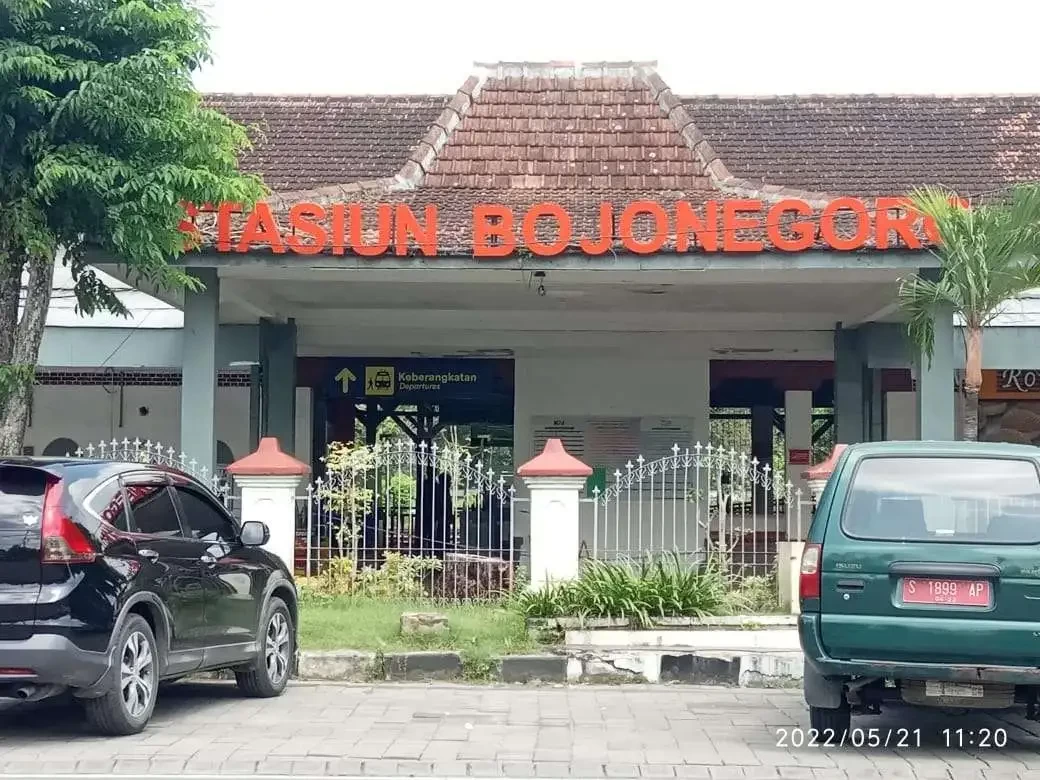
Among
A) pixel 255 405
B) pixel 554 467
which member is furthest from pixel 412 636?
pixel 255 405

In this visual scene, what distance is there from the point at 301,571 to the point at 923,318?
653cm

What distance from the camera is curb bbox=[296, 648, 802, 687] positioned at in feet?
34.0

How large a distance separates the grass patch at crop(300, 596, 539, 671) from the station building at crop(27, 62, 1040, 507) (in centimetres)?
360

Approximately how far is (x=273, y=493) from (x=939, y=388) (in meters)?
6.97

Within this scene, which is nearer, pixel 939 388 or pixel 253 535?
pixel 253 535

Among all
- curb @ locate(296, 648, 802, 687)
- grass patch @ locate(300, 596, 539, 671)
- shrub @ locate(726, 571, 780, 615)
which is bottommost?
curb @ locate(296, 648, 802, 687)

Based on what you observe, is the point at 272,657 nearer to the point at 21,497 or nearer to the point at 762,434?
the point at 21,497

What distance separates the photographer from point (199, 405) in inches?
564

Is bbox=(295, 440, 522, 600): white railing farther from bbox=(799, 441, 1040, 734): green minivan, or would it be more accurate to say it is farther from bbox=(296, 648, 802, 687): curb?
bbox=(799, 441, 1040, 734): green minivan

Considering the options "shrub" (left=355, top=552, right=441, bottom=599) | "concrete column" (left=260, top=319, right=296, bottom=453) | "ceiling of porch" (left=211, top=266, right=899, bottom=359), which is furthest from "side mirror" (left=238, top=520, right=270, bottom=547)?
"concrete column" (left=260, top=319, right=296, bottom=453)

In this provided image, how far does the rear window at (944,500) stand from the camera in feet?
23.4

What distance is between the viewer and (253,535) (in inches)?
357

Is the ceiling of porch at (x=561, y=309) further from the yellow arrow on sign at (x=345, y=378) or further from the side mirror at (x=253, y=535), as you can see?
the side mirror at (x=253, y=535)

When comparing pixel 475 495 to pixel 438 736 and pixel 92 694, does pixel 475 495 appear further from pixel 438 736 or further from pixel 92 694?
pixel 92 694
